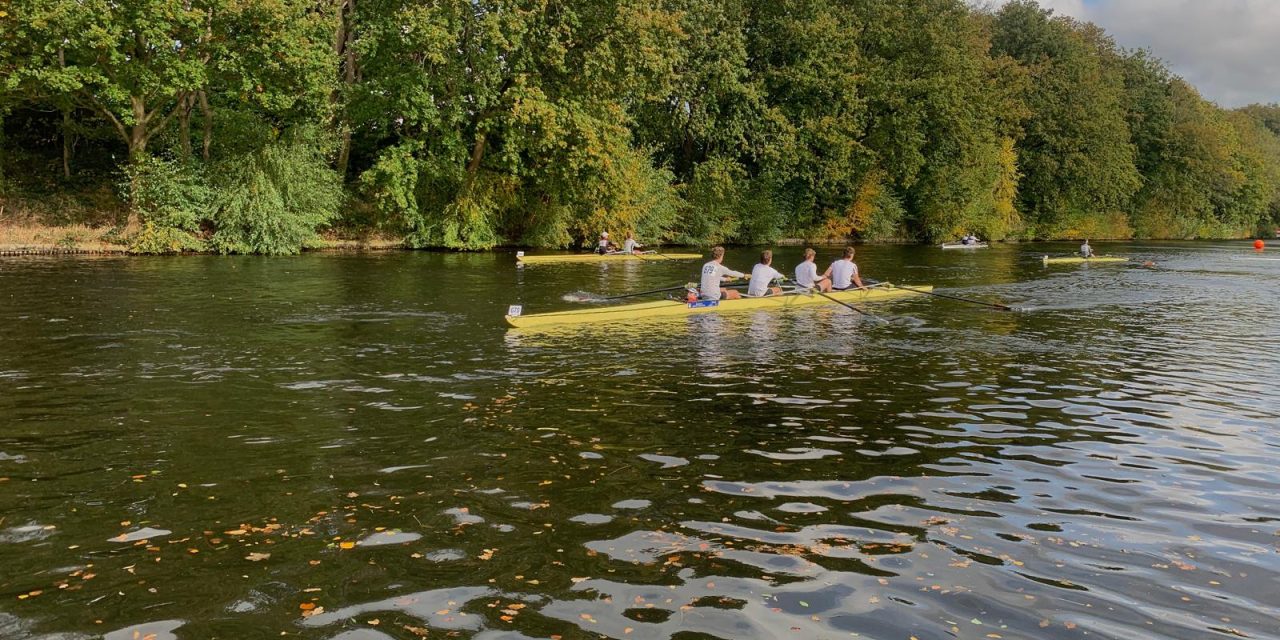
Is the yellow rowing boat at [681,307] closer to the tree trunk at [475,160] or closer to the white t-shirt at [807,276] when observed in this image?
the white t-shirt at [807,276]

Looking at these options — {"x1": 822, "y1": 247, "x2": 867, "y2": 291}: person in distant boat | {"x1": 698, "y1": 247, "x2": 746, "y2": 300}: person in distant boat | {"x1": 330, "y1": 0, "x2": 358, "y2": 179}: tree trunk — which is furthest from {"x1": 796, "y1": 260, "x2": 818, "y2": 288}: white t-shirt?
{"x1": 330, "y1": 0, "x2": 358, "y2": 179}: tree trunk

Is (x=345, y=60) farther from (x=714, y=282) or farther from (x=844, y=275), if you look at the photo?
(x=714, y=282)

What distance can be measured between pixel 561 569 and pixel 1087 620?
328 centimetres

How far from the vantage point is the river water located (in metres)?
5.39

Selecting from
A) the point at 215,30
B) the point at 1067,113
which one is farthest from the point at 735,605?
the point at 1067,113

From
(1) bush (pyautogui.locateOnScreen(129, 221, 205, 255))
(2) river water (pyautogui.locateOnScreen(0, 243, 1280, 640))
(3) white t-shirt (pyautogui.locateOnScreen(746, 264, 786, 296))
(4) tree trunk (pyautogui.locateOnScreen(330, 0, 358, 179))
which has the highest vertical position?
(4) tree trunk (pyautogui.locateOnScreen(330, 0, 358, 179))

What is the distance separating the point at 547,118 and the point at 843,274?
67.8ft

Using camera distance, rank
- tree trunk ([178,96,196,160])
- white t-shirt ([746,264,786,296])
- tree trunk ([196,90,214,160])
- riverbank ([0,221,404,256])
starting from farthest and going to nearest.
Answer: tree trunk ([196,90,214,160]) < tree trunk ([178,96,196,160]) < riverbank ([0,221,404,256]) < white t-shirt ([746,264,786,296])

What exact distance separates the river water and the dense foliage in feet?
67.7

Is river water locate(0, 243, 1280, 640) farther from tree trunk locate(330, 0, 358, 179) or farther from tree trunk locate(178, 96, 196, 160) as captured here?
tree trunk locate(330, 0, 358, 179)

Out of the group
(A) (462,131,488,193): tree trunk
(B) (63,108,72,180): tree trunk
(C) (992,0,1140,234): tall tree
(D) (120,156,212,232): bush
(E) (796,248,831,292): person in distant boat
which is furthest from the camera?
(C) (992,0,1140,234): tall tree

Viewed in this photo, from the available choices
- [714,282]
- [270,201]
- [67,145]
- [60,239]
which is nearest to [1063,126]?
[270,201]

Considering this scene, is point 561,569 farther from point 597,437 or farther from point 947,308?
point 947,308

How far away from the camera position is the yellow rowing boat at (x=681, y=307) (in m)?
17.8
